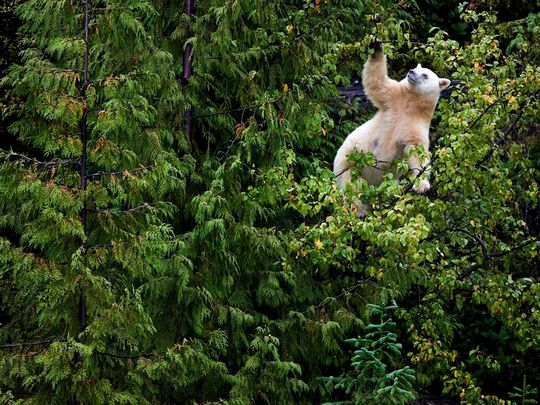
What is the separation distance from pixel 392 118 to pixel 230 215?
56.2 inches

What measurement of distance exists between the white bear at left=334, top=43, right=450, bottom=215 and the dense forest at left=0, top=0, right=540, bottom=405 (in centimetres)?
17

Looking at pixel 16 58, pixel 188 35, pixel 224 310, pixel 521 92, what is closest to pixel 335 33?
pixel 188 35

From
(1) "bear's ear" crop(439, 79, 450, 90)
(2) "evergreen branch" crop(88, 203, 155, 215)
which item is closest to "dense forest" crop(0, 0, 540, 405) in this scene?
(2) "evergreen branch" crop(88, 203, 155, 215)

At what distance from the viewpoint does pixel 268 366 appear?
286 inches

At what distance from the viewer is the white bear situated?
276 inches

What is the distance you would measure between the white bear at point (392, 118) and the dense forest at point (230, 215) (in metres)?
0.17

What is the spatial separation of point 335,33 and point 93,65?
2292 mm

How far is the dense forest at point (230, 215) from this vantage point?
18.6 feet

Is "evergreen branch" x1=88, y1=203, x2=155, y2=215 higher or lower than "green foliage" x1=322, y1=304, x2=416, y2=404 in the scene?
higher

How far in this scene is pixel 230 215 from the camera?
287 inches

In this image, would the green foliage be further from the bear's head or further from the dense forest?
the bear's head

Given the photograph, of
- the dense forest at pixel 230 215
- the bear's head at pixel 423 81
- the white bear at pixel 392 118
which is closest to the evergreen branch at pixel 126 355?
the dense forest at pixel 230 215

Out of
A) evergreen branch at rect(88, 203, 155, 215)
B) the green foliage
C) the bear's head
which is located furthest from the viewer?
the bear's head

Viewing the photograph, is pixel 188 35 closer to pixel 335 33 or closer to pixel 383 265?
pixel 335 33
